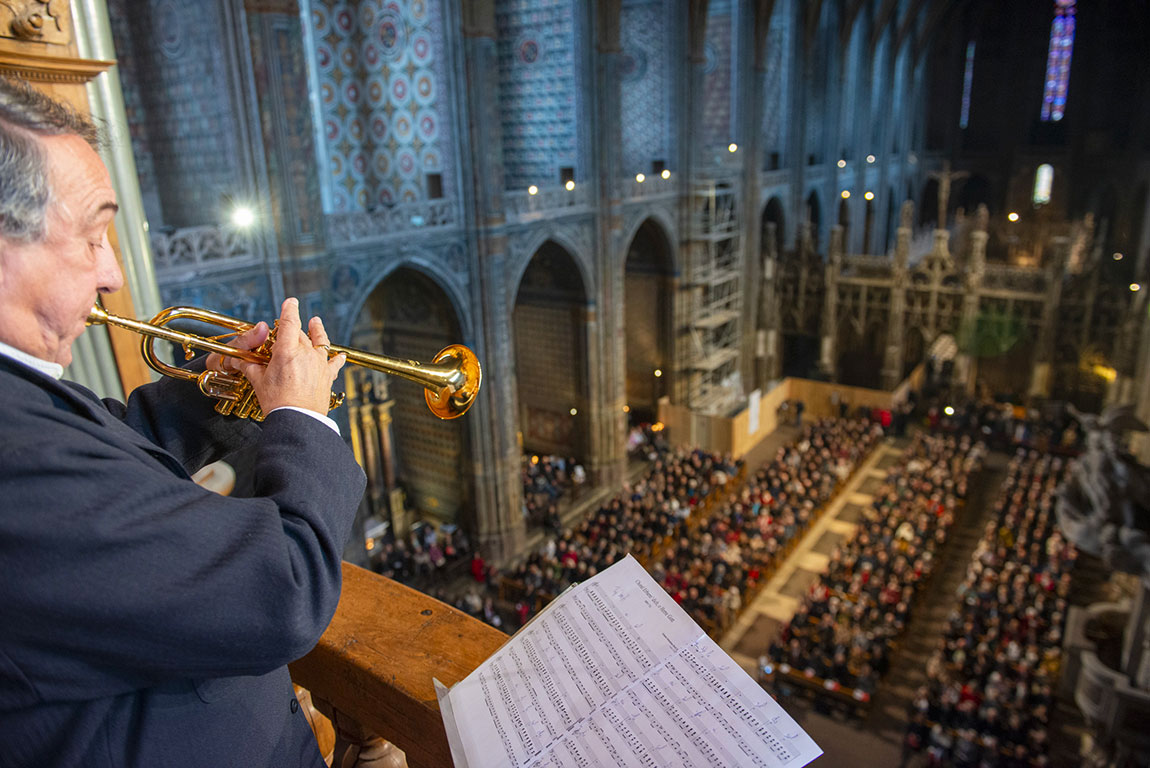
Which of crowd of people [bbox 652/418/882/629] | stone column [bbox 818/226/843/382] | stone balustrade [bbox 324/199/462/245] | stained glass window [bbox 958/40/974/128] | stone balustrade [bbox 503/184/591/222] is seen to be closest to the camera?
stone balustrade [bbox 324/199/462/245]

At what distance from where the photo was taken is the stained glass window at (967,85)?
3794 centimetres

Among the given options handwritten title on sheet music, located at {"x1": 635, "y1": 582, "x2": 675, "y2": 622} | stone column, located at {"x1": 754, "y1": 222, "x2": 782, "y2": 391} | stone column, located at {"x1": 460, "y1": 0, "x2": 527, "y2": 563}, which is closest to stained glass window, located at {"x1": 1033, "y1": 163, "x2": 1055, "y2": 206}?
stone column, located at {"x1": 754, "y1": 222, "x2": 782, "y2": 391}

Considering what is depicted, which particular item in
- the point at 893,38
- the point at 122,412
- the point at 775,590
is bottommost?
the point at 775,590

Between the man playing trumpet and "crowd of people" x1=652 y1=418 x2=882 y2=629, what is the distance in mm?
10668

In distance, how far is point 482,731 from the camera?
61.9 inches

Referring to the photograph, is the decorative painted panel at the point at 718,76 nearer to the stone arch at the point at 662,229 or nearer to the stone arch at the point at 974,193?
the stone arch at the point at 662,229

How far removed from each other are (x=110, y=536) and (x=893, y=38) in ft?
133

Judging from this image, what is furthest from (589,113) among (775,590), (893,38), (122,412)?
(893,38)

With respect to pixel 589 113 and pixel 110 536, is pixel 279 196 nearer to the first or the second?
pixel 589 113

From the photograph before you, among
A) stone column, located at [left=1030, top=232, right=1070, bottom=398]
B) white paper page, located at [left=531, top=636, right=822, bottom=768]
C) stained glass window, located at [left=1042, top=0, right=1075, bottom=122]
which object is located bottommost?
stone column, located at [left=1030, top=232, right=1070, bottom=398]

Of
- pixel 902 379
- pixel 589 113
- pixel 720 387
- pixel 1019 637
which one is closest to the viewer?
pixel 1019 637

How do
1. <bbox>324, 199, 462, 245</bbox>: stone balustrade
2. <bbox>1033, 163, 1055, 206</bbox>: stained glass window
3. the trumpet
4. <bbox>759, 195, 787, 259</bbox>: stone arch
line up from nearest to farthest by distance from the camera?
the trumpet < <bbox>324, 199, 462, 245</bbox>: stone balustrade < <bbox>759, 195, 787, 259</bbox>: stone arch < <bbox>1033, 163, 1055, 206</bbox>: stained glass window

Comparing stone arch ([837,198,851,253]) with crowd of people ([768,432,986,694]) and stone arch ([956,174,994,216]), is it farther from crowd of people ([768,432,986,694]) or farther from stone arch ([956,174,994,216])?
crowd of people ([768,432,986,694])

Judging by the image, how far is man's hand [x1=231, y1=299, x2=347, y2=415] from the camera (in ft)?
5.22
